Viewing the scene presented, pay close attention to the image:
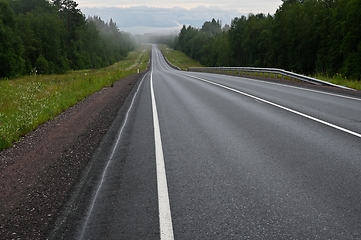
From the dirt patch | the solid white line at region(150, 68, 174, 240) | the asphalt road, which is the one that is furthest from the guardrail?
the solid white line at region(150, 68, 174, 240)

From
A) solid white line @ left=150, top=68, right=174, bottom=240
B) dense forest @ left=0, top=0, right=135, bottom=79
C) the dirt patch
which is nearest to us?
solid white line @ left=150, top=68, right=174, bottom=240

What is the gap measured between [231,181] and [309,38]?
6062 cm

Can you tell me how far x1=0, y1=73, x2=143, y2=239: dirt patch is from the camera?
406 cm

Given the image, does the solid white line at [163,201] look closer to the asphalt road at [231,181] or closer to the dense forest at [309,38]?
the asphalt road at [231,181]

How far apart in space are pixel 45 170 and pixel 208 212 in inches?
127

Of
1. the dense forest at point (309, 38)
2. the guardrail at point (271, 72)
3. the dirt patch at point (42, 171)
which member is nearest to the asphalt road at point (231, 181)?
the dirt patch at point (42, 171)

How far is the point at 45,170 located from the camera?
608 centimetres

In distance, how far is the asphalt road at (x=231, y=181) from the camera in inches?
148

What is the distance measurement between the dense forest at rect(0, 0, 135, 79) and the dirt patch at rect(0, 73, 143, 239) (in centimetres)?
5072

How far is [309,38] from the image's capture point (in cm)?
6038

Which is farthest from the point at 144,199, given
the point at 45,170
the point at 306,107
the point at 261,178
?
the point at 306,107

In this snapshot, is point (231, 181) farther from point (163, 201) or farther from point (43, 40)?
point (43, 40)

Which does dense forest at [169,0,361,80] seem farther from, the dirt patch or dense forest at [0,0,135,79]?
dense forest at [0,0,135,79]

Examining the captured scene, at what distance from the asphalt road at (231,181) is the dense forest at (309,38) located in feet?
94.5
